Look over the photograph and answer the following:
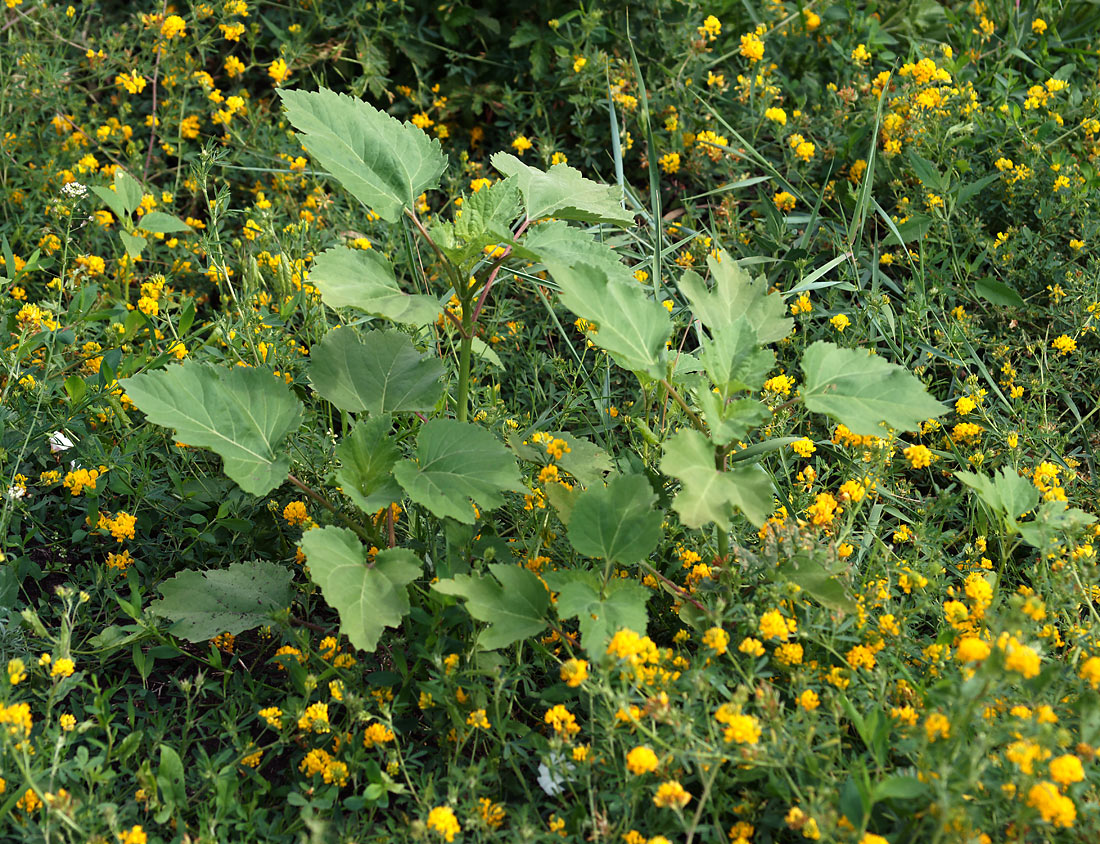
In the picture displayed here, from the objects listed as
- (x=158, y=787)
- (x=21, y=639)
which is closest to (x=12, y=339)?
(x=21, y=639)

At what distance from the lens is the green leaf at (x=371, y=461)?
6.72ft

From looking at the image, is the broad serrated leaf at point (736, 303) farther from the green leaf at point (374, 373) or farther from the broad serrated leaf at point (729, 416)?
the green leaf at point (374, 373)

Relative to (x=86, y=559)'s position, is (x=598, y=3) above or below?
above

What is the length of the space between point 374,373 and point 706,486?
79 centimetres

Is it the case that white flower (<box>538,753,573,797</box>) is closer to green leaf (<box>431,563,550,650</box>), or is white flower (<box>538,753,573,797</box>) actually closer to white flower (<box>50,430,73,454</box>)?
green leaf (<box>431,563,550,650</box>)

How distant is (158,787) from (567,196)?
1.44m

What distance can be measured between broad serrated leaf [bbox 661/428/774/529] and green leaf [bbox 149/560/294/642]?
34.3 inches

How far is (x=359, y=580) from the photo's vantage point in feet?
6.34

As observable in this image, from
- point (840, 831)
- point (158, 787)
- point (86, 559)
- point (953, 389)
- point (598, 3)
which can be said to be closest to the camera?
point (840, 831)

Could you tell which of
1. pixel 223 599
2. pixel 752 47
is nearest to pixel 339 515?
pixel 223 599

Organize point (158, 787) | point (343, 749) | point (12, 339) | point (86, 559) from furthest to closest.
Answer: point (12, 339), point (86, 559), point (343, 749), point (158, 787)

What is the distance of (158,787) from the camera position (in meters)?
1.85

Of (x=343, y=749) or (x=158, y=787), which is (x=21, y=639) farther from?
(x=343, y=749)

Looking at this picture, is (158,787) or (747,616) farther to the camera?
(747,616)
